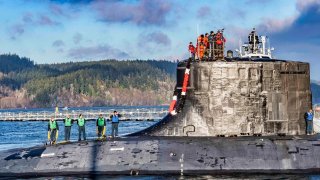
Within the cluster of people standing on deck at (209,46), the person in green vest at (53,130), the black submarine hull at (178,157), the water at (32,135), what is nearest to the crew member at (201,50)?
the cluster of people standing on deck at (209,46)

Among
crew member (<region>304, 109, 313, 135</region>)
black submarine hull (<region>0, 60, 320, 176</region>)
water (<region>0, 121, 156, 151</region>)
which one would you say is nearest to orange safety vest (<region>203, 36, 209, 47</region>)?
black submarine hull (<region>0, 60, 320, 176</region>)

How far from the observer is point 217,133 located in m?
23.6

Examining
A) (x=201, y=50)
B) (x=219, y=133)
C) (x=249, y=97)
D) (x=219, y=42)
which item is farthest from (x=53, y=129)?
(x=249, y=97)

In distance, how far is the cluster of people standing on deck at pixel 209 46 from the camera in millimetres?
24500

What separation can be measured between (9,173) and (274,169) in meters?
10.6

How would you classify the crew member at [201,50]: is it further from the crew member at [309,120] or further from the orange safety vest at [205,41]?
the crew member at [309,120]

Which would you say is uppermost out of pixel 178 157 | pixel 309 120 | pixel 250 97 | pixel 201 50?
pixel 201 50

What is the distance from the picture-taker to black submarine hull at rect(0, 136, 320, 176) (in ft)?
72.6

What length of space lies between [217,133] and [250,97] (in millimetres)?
2012

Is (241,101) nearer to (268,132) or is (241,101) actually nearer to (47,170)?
(268,132)

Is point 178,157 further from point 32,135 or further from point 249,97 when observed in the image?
point 32,135

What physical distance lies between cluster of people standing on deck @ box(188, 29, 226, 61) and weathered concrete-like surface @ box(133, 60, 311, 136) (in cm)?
110

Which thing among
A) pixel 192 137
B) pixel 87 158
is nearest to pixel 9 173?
pixel 87 158

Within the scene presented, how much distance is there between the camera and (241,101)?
23.5 metres
